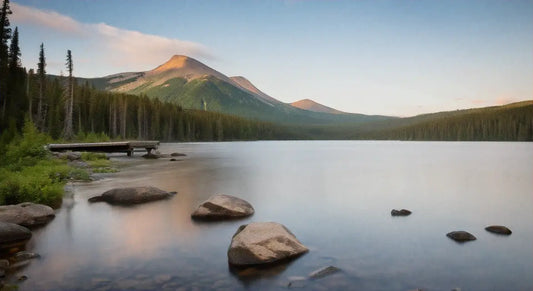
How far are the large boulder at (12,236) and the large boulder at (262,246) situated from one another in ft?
21.1

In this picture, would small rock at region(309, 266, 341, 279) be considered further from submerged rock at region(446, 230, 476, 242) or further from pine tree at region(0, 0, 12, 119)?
pine tree at region(0, 0, 12, 119)

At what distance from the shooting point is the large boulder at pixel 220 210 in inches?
562

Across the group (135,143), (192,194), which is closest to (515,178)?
(192,194)

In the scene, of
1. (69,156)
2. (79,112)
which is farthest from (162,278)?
(79,112)

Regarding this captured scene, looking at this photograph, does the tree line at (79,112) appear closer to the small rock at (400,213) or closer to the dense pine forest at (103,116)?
the dense pine forest at (103,116)

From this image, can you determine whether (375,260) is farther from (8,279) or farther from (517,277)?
(8,279)

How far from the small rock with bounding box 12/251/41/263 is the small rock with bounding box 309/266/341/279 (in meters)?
7.21

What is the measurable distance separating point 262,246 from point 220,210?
5.62 meters

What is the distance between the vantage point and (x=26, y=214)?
1270 cm

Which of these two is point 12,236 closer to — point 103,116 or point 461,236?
point 461,236

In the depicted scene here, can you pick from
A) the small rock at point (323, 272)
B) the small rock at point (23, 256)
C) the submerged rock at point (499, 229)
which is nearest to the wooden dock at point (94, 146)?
the small rock at point (23, 256)

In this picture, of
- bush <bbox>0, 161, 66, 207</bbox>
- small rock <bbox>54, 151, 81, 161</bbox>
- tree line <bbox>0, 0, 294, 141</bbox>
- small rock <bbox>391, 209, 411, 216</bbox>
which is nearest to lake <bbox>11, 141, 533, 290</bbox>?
small rock <bbox>391, 209, 411, 216</bbox>

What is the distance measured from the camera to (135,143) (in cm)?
5012

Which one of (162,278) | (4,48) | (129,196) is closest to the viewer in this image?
(162,278)
